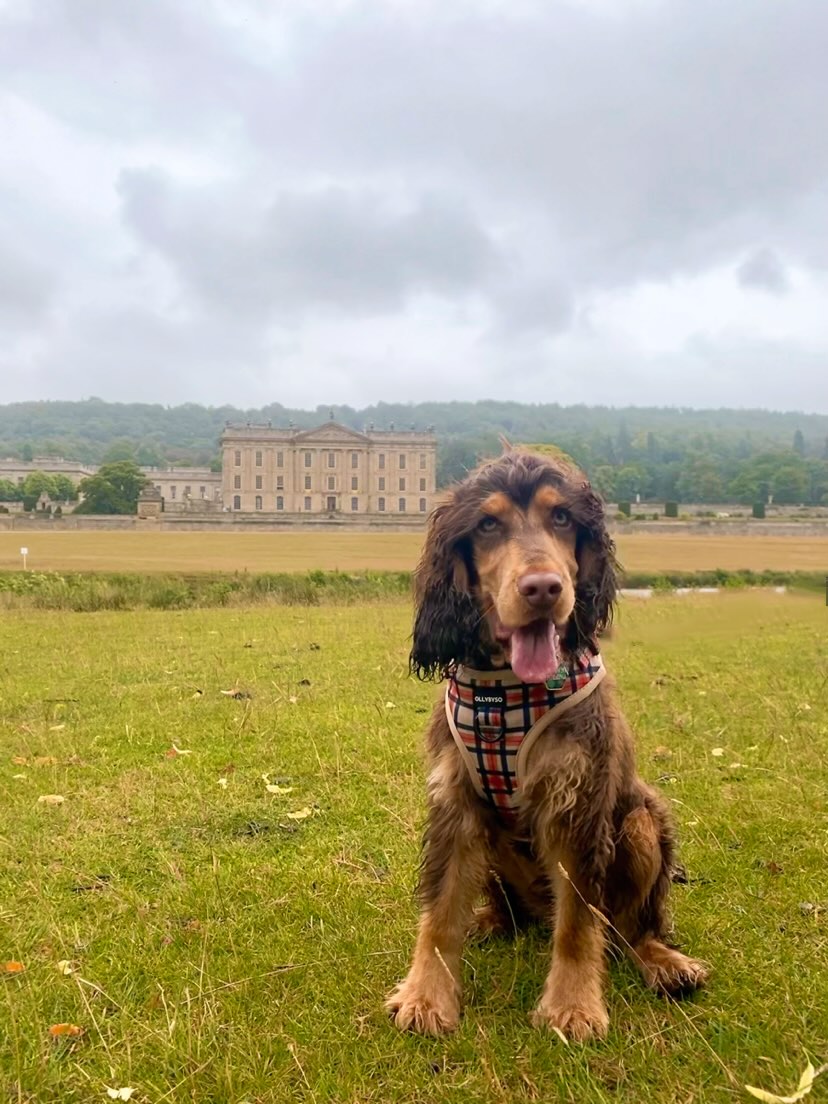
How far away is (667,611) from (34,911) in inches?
127

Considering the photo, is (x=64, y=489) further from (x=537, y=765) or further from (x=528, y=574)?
(x=528, y=574)

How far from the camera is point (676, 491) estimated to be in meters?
53.0

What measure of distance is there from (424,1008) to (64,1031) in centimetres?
129

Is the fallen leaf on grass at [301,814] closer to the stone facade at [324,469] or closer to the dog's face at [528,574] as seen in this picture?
the dog's face at [528,574]

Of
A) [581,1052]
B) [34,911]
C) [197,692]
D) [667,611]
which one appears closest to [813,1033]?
[581,1052]

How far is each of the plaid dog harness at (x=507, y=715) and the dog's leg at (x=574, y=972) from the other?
404 mm

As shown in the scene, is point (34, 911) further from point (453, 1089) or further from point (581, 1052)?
point (581, 1052)

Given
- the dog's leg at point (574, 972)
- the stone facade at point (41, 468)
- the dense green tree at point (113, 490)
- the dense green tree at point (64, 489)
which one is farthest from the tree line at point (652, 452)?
the dense green tree at point (113, 490)

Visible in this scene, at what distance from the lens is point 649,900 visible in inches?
128

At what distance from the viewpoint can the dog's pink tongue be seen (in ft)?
9.07

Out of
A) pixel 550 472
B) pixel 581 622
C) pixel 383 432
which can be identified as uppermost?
pixel 383 432

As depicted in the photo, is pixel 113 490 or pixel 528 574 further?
pixel 113 490

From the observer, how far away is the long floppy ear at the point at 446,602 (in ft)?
10.2

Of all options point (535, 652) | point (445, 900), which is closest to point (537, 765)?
point (535, 652)
